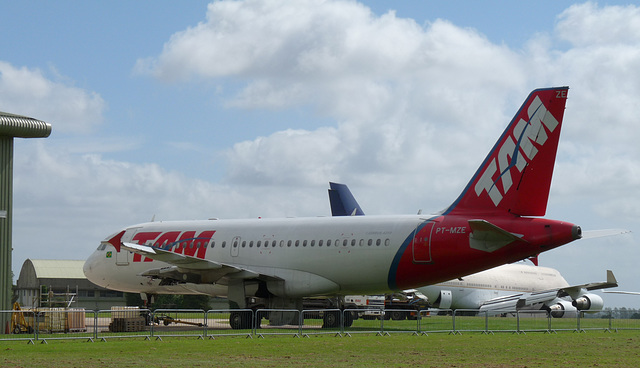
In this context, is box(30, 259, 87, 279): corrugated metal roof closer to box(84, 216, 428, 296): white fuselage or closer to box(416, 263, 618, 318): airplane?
box(416, 263, 618, 318): airplane

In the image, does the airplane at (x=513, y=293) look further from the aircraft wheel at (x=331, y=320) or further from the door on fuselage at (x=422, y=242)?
the door on fuselage at (x=422, y=242)

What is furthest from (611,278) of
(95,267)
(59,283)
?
(59,283)

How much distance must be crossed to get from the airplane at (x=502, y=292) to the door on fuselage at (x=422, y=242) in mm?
19282

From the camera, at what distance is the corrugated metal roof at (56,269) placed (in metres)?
83.8

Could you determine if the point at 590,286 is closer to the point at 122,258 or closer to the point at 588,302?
the point at 588,302

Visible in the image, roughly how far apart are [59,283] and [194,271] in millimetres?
54688

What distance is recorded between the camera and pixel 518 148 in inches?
1105

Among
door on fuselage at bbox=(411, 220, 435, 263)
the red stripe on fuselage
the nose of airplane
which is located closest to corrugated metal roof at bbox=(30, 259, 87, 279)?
the nose of airplane

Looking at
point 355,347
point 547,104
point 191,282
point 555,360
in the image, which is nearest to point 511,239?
point 547,104

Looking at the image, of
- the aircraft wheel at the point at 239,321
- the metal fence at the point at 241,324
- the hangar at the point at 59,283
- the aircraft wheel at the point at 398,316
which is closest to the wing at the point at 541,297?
the aircraft wheel at the point at 398,316

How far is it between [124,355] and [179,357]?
4.38 feet

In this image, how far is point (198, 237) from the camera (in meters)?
35.2

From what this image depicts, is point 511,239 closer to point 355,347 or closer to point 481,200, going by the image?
point 481,200

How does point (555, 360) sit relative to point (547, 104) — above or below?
below
